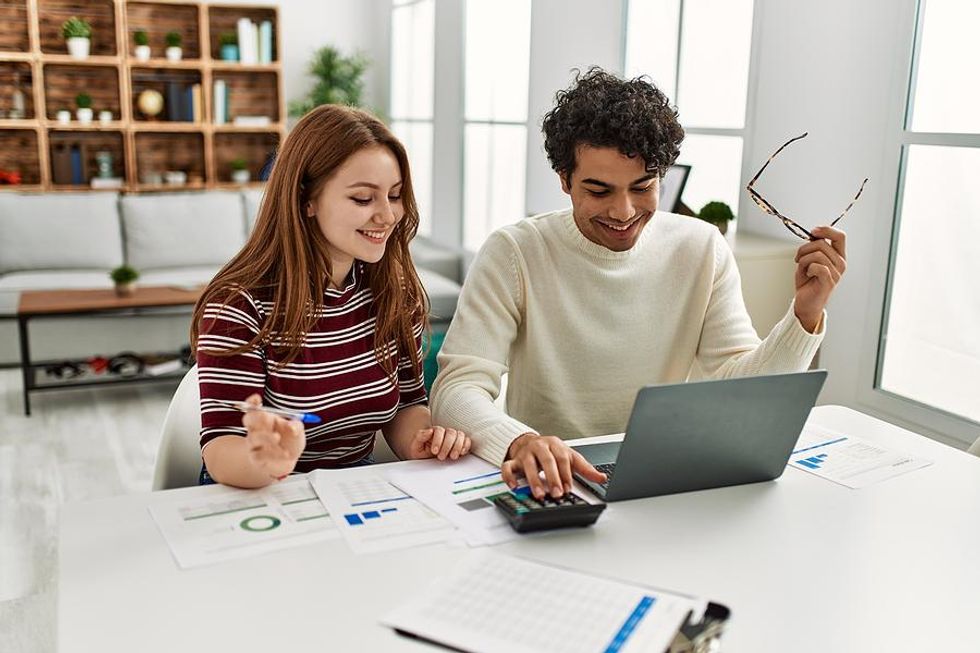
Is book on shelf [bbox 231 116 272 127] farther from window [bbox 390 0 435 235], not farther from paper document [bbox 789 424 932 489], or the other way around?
paper document [bbox 789 424 932 489]

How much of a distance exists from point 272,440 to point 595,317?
2.54ft

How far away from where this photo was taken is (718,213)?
9.57 ft

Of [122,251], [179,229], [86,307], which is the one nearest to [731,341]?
[86,307]

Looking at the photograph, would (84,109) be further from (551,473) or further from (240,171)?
(551,473)

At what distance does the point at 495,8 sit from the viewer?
16.1 ft

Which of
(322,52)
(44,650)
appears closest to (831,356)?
(44,650)

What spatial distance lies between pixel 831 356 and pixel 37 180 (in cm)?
530

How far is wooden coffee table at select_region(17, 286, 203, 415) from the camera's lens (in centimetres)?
391

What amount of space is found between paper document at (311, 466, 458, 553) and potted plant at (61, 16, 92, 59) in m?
5.42

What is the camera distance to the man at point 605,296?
63.4 inches

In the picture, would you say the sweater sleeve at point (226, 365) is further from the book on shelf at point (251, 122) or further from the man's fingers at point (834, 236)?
the book on shelf at point (251, 122)

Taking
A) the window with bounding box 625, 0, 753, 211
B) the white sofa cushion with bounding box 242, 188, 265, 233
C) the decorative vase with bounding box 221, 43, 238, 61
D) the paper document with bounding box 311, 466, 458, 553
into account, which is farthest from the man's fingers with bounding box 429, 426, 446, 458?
the decorative vase with bounding box 221, 43, 238, 61

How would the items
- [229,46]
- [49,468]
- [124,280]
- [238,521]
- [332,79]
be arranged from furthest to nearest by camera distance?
[332,79] → [229,46] → [124,280] → [49,468] → [238,521]

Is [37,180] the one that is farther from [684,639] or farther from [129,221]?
[684,639]
